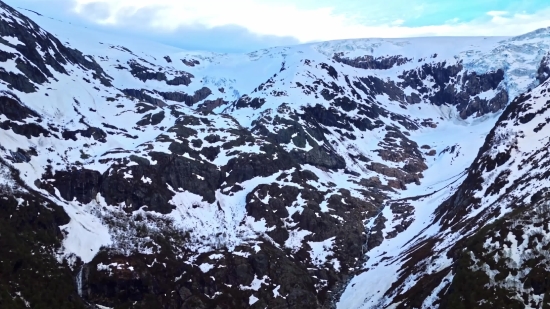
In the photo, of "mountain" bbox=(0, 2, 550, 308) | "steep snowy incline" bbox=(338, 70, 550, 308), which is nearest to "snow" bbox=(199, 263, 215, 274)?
"mountain" bbox=(0, 2, 550, 308)

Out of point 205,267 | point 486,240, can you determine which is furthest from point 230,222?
point 486,240

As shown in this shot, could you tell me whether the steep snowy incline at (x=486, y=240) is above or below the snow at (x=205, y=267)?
above

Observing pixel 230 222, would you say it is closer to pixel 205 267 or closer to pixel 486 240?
pixel 205 267

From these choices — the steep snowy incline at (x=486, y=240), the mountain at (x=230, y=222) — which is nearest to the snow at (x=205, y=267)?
the mountain at (x=230, y=222)

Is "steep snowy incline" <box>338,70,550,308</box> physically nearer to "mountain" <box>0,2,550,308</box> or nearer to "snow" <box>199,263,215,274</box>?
"mountain" <box>0,2,550,308</box>

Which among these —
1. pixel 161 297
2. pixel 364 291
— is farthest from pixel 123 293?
pixel 364 291

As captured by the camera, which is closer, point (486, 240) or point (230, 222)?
point (486, 240)

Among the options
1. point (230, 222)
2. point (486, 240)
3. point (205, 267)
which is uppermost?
point (486, 240)

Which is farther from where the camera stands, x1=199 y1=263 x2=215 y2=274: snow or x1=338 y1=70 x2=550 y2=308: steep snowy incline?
x1=199 y1=263 x2=215 y2=274: snow

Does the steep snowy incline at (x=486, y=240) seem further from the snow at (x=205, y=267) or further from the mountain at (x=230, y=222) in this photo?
the snow at (x=205, y=267)

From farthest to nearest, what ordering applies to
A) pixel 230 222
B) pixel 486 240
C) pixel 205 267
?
pixel 230 222, pixel 205 267, pixel 486 240

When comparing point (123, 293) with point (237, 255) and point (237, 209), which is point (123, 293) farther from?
point (237, 209)
